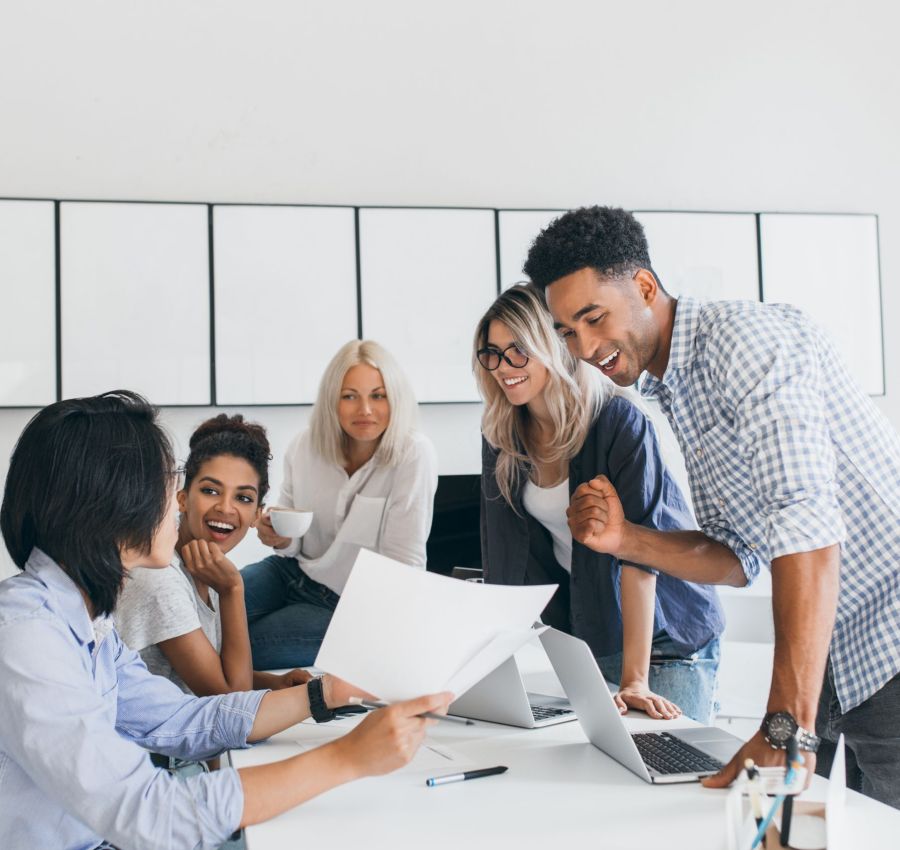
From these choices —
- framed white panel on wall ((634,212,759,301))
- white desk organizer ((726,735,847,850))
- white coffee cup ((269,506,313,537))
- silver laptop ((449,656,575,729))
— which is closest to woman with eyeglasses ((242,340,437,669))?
white coffee cup ((269,506,313,537))

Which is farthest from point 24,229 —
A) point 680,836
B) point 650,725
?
point 680,836

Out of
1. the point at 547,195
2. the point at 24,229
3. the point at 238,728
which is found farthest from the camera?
the point at 547,195

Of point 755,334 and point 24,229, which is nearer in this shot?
point 755,334

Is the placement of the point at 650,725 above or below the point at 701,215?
below

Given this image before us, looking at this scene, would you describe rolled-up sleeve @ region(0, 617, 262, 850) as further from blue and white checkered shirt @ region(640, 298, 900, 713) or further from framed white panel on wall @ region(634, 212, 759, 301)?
framed white panel on wall @ region(634, 212, 759, 301)

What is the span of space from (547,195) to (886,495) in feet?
8.56

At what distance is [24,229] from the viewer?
3.38m

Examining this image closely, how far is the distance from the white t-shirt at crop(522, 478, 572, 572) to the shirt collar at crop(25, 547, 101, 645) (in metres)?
1.08

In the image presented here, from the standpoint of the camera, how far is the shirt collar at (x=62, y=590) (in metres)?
1.23

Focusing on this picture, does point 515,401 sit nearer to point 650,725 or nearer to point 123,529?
point 650,725

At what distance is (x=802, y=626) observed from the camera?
3.98 ft

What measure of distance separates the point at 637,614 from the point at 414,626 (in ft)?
2.88

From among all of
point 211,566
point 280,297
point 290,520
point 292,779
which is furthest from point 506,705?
point 280,297

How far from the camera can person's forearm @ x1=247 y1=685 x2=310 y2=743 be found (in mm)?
1498
